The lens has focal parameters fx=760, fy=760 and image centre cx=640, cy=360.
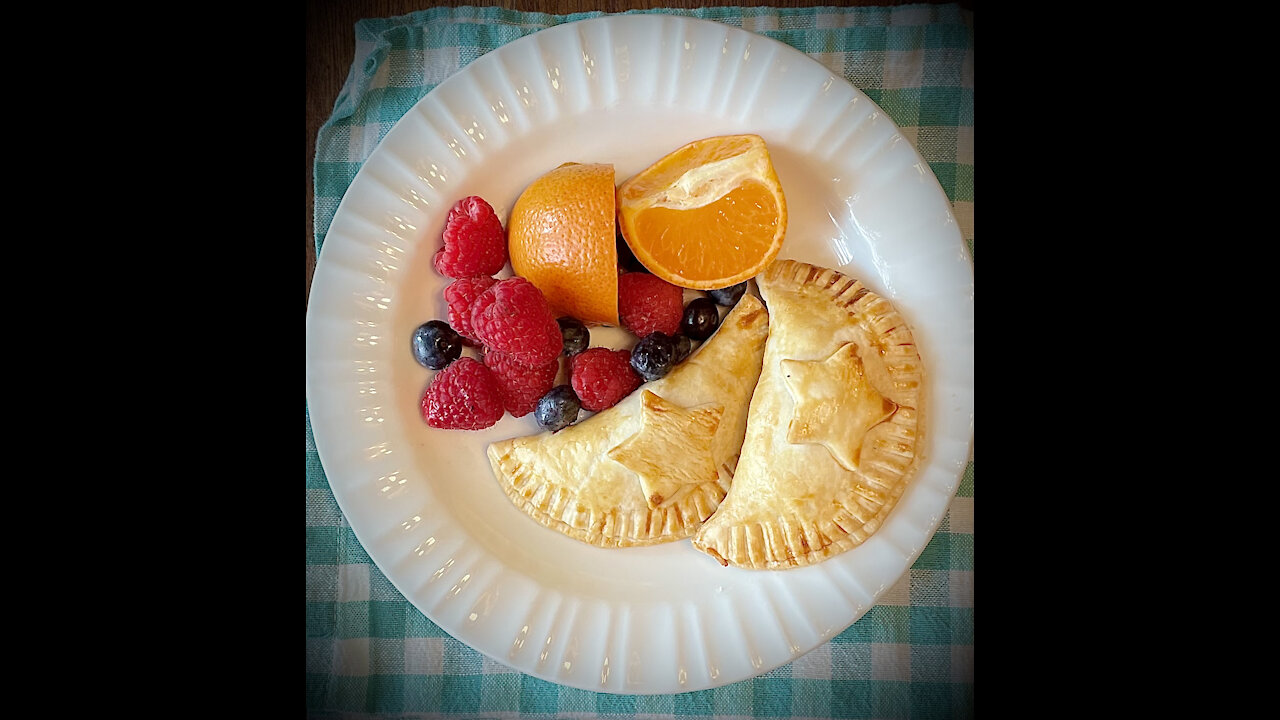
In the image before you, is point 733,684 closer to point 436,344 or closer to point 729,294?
point 729,294

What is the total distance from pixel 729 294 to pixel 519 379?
1.60 ft

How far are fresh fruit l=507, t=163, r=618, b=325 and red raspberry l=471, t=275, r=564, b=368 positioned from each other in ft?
0.22

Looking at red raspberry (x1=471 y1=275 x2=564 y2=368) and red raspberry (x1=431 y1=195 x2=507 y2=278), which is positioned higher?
red raspberry (x1=431 y1=195 x2=507 y2=278)

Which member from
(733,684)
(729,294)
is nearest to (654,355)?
(729,294)

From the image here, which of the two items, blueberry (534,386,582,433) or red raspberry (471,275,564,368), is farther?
blueberry (534,386,582,433)

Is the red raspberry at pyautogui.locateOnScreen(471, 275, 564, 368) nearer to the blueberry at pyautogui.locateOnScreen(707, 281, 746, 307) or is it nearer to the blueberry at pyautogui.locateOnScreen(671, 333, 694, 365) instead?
the blueberry at pyautogui.locateOnScreen(671, 333, 694, 365)

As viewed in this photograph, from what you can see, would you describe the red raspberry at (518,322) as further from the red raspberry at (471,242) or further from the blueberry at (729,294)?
the blueberry at (729,294)

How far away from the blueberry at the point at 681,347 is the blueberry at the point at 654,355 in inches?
0.6

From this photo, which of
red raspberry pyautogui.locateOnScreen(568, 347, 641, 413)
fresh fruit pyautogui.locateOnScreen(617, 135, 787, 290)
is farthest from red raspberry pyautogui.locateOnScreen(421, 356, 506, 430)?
fresh fruit pyautogui.locateOnScreen(617, 135, 787, 290)

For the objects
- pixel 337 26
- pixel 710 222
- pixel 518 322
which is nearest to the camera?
pixel 518 322

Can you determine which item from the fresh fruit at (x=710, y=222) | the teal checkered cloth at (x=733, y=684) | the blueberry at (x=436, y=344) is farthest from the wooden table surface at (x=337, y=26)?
the fresh fruit at (x=710, y=222)

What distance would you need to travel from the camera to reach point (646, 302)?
1577mm

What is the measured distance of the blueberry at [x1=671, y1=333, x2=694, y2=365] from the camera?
1618 mm
